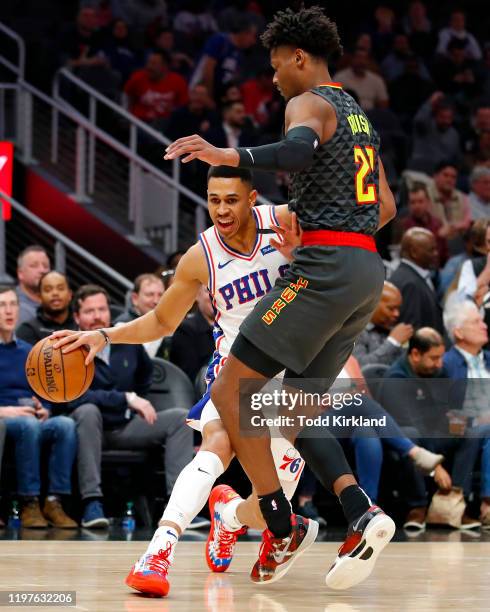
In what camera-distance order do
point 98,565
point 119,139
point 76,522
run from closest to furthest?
point 98,565, point 76,522, point 119,139

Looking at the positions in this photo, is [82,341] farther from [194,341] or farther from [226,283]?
[194,341]

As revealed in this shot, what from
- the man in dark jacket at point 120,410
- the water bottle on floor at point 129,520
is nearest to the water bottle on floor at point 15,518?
the man in dark jacket at point 120,410

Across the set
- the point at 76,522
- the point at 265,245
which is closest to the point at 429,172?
the point at 76,522

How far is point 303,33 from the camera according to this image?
458 centimetres

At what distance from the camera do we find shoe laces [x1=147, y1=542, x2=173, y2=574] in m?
4.46

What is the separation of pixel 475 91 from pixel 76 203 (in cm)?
607

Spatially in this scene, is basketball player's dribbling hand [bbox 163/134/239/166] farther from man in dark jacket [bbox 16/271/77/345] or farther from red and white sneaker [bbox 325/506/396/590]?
man in dark jacket [bbox 16/271/77/345]

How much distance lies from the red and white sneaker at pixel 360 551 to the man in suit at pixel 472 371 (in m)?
3.74

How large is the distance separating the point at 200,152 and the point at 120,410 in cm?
415

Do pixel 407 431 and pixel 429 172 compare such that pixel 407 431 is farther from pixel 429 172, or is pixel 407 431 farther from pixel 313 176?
pixel 429 172

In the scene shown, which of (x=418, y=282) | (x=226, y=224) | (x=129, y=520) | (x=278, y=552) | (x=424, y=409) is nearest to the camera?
(x=278, y=552)

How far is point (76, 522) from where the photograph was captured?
782 cm

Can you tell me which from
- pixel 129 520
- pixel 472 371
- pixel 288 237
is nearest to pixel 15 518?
pixel 129 520

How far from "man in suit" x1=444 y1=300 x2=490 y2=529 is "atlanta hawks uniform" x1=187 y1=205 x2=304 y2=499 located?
3.39 m
